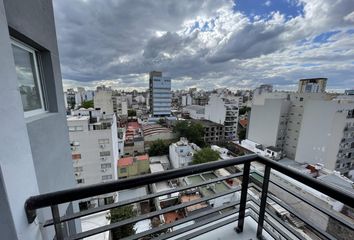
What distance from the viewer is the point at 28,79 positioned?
120 centimetres

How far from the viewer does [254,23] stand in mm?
5137

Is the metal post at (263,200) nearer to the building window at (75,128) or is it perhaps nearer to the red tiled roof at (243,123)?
the building window at (75,128)

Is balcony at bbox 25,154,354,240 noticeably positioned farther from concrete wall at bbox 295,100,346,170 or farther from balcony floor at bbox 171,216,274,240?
concrete wall at bbox 295,100,346,170

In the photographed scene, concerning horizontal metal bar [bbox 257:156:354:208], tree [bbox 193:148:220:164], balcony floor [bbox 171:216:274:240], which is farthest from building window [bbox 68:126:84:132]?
horizontal metal bar [bbox 257:156:354:208]

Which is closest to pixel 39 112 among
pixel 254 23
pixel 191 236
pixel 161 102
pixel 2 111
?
pixel 2 111

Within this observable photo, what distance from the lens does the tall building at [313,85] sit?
19.8 meters

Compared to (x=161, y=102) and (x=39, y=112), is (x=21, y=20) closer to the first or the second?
(x=39, y=112)

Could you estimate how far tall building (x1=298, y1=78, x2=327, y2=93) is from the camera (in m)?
19.8

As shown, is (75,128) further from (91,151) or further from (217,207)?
(217,207)

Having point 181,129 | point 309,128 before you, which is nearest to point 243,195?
point 309,128

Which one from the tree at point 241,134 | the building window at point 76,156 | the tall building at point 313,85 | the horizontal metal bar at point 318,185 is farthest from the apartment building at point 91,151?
the tall building at point 313,85

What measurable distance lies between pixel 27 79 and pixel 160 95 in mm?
25920

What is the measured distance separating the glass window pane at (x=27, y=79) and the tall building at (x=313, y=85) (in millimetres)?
24713

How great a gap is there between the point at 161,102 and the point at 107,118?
1730cm
